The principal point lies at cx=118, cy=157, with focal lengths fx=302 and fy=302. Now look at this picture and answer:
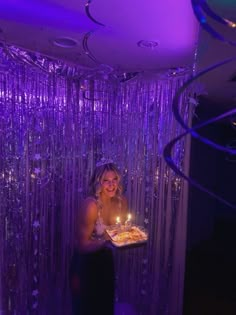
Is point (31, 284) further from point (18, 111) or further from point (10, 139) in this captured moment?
point (18, 111)

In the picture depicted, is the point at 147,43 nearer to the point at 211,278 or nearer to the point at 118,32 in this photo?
the point at 118,32

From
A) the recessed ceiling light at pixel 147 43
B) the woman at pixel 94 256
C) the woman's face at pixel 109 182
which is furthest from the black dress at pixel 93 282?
the recessed ceiling light at pixel 147 43

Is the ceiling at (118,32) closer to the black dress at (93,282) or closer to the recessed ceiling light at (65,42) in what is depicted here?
the recessed ceiling light at (65,42)

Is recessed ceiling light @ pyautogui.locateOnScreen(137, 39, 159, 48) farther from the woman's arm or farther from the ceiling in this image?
the woman's arm

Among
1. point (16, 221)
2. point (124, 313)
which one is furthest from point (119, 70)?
point (124, 313)

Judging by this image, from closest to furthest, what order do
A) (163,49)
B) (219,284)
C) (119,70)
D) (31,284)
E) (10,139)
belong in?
(163,49)
(10,139)
(31,284)
(119,70)
(219,284)

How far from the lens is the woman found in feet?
7.48

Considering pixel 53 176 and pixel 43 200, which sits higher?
pixel 53 176

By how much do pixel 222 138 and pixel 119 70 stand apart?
15.7 ft

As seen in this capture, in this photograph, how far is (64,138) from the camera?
9.48ft

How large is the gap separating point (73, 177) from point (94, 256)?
35.5 inches

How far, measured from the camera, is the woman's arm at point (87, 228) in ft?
7.42

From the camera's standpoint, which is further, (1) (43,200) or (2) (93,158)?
(2) (93,158)

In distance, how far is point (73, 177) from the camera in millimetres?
2977
